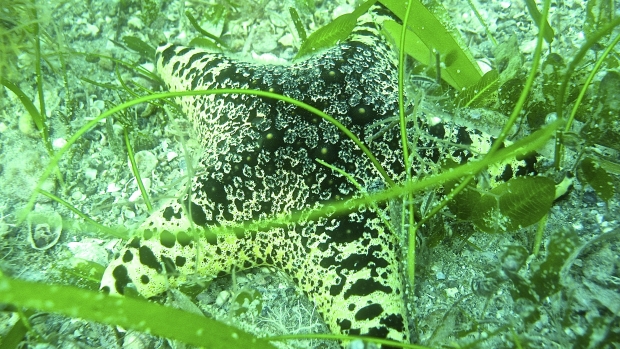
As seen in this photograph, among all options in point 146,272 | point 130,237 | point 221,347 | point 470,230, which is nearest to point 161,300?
point 146,272

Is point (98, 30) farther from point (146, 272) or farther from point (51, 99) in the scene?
point (146, 272)

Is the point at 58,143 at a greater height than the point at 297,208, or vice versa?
the point at 58,143

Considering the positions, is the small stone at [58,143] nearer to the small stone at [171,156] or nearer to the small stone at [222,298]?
the small stone at [171,156]

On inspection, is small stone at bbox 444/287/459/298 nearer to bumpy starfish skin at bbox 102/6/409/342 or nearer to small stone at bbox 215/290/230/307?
bumpy starfish skin at bbox 102/6/409/342

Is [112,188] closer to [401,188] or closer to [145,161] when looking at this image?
[145,161]

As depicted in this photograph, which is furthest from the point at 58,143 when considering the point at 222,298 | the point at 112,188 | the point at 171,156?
the point at 222,298

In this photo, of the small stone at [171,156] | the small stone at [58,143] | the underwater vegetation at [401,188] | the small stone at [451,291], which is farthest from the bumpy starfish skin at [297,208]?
the small stone at [58,143]
